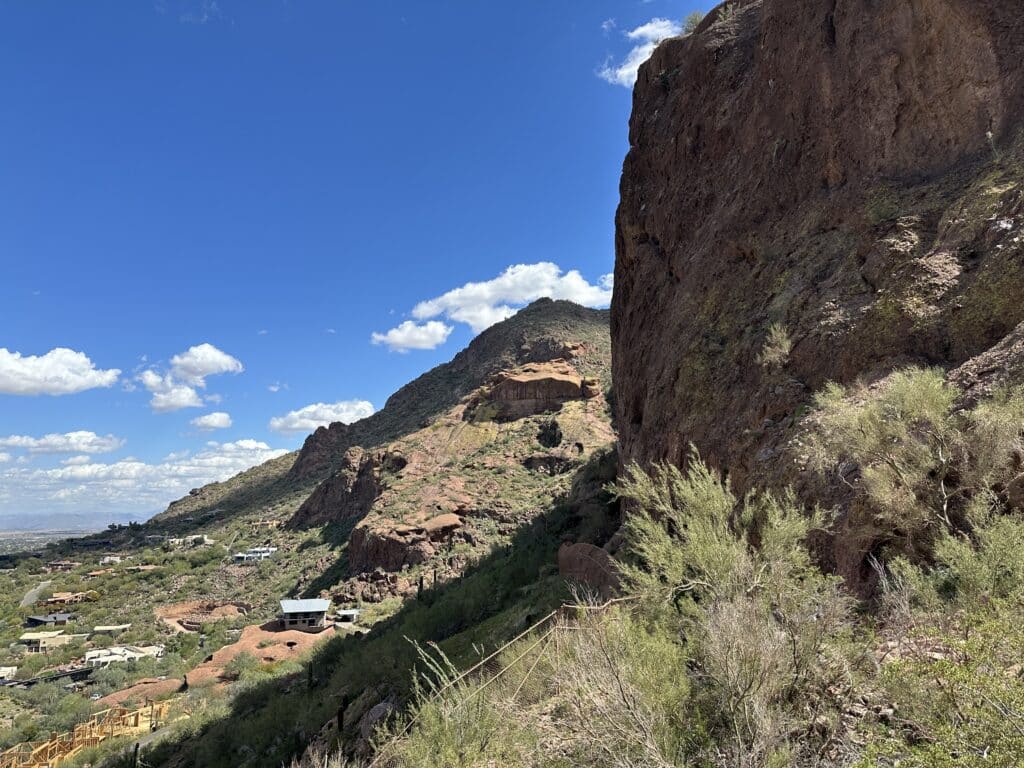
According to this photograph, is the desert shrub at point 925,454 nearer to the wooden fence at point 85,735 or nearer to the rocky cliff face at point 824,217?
the rocky cliff face at point 824,217

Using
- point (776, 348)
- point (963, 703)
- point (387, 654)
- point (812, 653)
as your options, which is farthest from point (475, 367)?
point (963, 703)

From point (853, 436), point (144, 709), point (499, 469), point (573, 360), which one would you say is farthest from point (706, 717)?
point (573, 360)

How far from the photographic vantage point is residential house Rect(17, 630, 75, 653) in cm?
3960

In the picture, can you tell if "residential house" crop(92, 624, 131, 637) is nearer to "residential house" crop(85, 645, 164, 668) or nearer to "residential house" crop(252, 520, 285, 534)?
"residential house" crop(85, 645, 164, 668)

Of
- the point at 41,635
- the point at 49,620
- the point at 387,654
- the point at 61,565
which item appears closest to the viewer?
the point at 387,654

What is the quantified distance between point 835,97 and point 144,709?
117ft

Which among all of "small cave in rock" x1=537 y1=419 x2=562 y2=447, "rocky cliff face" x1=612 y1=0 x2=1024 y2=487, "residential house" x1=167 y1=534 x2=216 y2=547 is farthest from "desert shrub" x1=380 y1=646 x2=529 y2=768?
"residential house" x1=167 y1=534 x2=216 y2=547

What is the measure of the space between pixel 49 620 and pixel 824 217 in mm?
61697

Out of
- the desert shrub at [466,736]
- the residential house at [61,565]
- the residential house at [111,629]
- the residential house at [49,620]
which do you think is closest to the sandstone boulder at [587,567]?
the desert shrub at [466,736]

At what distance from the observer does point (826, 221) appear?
13.1 metres

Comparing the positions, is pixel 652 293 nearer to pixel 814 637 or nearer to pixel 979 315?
pixel 979 315

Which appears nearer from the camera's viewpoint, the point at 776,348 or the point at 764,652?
the point at 764,652

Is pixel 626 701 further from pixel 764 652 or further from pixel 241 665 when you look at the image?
pixel 241 665

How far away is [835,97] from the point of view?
45.6 feet
